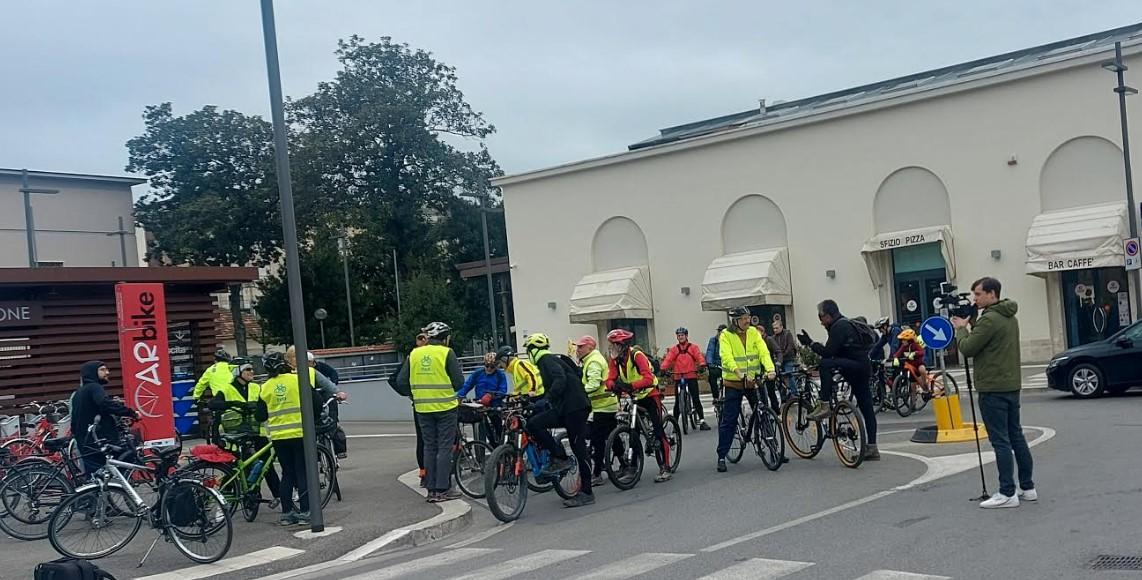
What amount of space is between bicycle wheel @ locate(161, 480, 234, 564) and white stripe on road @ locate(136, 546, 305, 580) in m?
0.14

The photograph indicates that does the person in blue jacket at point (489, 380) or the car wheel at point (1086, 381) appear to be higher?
the person in blue jacket at point (489, 380)

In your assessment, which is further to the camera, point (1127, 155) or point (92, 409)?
point (1127, 155)

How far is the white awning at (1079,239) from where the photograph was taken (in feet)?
93.8

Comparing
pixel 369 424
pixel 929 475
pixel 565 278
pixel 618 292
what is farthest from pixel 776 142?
pixel 929 475

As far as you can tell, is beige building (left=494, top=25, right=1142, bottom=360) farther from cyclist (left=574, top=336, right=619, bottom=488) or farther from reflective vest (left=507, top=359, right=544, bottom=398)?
cyclist (left=574, top=336, right=619, bottom=488)

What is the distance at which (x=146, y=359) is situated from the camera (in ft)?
54.4

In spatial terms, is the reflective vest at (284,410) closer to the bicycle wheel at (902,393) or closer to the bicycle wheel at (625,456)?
the bicycle wheel at (625,456)

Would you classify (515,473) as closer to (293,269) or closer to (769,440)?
(293,269)

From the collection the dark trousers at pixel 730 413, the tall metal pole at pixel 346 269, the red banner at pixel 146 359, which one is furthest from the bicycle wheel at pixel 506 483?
the tall metal pole at pixel 346 269

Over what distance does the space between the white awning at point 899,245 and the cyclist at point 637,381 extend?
21.1 meters

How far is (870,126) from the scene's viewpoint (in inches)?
1330

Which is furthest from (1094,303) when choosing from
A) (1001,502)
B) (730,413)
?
(1001,502)

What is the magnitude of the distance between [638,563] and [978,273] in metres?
26.0

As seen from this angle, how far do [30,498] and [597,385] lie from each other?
6042 mm
